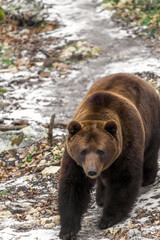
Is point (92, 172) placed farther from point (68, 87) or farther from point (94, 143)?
point (68, 87)

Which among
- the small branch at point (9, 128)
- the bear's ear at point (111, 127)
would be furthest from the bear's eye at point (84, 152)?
the small branch at point (9, 128)

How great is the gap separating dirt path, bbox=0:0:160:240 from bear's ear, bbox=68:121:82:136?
1.34 m

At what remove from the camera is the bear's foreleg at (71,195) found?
224 inches

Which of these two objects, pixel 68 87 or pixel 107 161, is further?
pixel 68 87

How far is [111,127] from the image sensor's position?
17.1ft

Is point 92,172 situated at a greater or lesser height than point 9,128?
greater

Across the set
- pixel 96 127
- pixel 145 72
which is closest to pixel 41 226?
pixel 96 127

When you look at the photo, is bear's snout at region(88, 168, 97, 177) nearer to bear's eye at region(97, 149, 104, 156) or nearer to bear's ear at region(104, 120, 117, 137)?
bear's eye at region(97, 149, 104, 156)

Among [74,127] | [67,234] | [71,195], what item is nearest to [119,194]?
[71,195]

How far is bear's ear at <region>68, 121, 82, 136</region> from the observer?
204 inches

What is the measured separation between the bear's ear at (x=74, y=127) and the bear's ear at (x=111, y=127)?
307 mm

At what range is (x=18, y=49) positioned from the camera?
16.5m

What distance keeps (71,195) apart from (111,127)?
3.72 feet

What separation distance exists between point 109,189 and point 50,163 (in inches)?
108
